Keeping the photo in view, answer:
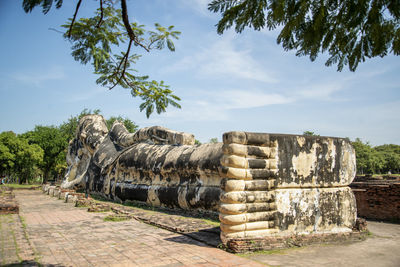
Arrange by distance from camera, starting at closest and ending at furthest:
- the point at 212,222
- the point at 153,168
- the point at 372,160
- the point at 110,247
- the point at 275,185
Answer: the point at 110,247 → the point at 275,185 → the point at 212,222 → the point at 153,168 → the point at 372,160

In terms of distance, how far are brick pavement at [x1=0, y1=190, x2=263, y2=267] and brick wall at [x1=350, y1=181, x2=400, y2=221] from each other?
210 inches

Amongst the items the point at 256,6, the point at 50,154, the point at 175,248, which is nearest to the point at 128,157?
the point at 175,248

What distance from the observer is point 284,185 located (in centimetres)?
467

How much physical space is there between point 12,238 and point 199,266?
3.09 meters

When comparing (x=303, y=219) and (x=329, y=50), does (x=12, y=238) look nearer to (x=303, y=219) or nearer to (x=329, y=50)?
(x=303, y=219)

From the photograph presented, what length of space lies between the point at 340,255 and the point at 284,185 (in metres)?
1.19

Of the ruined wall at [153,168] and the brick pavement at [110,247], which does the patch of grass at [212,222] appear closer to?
the ruined wall at [153,168]

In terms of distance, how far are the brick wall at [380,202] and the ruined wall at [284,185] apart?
2.84 m

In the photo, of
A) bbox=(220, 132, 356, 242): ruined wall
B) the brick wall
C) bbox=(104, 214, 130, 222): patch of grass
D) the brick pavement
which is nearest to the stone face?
bbox=(220, 132, 356, 242): ruined wall

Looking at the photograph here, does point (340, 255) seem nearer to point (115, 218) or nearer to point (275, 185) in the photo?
point (275, 185)

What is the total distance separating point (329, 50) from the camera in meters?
2.23

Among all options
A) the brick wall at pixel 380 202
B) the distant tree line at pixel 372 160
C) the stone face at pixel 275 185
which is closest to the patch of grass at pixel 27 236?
the stone face at pixel 275 185

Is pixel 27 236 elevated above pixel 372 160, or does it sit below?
below

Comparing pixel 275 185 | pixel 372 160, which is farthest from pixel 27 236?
pixel 372 160
